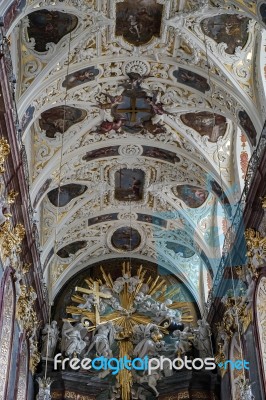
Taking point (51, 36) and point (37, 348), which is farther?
point (37, 348)

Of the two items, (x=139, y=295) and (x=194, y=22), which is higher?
(x=194, y=22)

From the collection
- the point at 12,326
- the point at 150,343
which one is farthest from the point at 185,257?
the point at 12,326

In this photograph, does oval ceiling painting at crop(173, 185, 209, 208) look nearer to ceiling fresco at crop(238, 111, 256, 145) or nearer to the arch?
ceiling fresco at crop(238, 111, 256, 145)

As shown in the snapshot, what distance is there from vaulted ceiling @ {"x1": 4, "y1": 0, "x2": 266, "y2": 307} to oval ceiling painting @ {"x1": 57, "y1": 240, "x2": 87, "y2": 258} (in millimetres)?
53

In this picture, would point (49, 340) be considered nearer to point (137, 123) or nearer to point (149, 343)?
point (149, 343)

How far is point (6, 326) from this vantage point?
13711 mm

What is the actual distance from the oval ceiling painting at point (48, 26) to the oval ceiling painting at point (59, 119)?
2.34 meters

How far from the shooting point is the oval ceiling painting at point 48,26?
13.3 m

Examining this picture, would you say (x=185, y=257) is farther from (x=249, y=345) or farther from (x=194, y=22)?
(x=194, y=22)

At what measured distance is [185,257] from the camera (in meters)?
21.7

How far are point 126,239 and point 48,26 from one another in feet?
35.2

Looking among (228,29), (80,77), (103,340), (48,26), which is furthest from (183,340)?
(48,26)

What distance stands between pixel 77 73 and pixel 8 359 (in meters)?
7.38

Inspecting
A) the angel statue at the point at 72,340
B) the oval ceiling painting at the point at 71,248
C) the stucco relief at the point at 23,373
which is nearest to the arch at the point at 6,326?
the stucco relief at the point at 23,373
